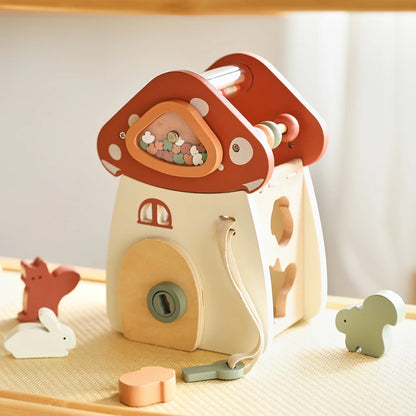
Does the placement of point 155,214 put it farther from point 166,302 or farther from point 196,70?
point 196,70

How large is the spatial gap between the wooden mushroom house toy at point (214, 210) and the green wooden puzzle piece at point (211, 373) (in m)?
0.04

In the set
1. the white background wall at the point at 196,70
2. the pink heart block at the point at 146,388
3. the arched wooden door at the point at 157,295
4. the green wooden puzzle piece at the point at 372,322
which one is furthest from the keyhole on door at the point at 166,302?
the white background wall at the point at 196,70

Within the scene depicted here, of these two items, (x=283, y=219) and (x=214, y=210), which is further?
(x=283, y=219)

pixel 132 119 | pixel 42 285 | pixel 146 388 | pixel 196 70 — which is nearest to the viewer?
pixel 146 388

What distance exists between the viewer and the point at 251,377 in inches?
36.9

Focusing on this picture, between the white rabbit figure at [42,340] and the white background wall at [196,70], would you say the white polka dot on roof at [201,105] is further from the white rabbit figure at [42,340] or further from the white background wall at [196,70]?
the white background wall at [196,70]

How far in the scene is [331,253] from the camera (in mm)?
1654

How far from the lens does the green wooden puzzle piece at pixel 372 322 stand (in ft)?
3.20

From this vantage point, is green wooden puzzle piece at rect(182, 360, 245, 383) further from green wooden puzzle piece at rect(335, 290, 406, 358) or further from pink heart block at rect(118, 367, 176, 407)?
green wooden puzzle piece at rect(335, 290, 406, 358)

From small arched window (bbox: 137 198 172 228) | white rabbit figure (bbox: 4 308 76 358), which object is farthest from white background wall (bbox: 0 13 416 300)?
white rabbit figure (bbox: 4 308 76 358)

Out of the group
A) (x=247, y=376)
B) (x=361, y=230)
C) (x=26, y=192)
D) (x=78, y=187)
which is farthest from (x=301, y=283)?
(x=26, y=192)

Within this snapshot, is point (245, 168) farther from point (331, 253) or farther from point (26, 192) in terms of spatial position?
point (26, 192)

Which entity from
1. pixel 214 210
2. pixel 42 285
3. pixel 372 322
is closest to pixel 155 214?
pixel 214 210

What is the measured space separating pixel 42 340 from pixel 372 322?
1.40 feet
